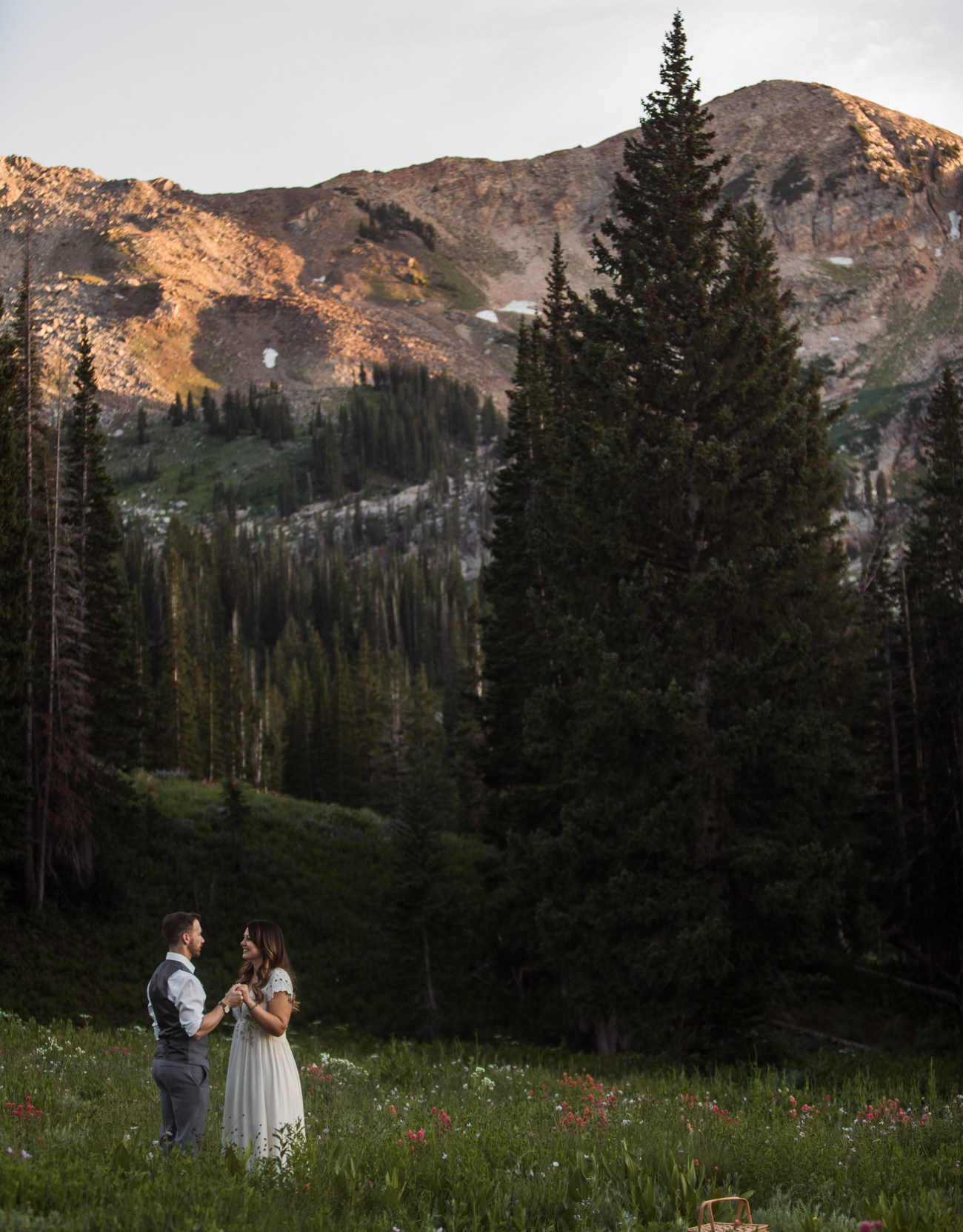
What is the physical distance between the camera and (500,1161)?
6.12 metres

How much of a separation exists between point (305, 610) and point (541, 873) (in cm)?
12519

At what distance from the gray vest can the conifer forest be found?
9.91 m

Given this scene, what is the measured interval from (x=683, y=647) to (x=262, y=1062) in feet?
39.8

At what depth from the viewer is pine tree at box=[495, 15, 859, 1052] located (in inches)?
631

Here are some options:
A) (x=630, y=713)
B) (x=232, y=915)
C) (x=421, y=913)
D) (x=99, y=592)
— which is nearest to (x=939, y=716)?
(x=630, y=713)

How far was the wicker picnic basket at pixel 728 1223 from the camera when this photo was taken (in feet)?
15.2

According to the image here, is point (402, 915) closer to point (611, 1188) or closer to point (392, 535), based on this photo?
point (611, 1188)

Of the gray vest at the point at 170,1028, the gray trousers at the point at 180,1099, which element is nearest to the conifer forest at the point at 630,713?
the gray trousers at the point at 180,1099

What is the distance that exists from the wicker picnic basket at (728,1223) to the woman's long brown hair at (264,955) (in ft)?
9.14

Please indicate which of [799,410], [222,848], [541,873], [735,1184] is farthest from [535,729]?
[222,848]

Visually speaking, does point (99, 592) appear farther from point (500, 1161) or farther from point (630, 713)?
point (500, 1161)

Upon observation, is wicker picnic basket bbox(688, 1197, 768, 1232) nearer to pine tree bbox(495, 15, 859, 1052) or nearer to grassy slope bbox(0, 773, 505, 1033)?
pine tree bbox(495, 15, 859, 1052)

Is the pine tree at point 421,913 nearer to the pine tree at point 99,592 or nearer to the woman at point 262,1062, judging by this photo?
the pine tree at point 99,592

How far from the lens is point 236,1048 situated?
254 inches
